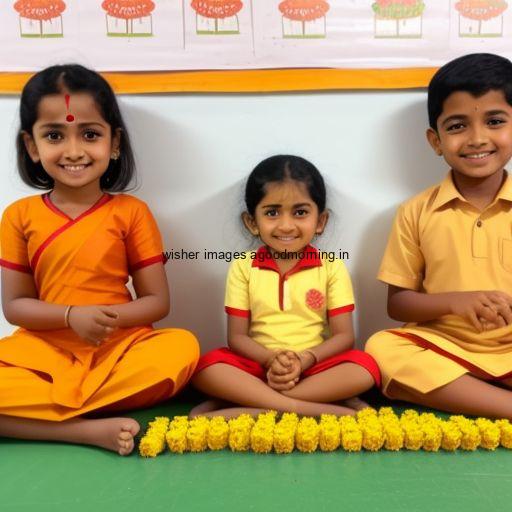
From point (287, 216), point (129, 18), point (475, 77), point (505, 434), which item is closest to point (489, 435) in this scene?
point (505, 434)

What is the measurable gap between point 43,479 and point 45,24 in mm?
1038

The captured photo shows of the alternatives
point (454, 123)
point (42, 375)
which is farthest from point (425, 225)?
point (42, 375)

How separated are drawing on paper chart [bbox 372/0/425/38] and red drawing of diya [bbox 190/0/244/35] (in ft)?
1.11

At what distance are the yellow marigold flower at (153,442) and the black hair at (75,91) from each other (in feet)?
2.00

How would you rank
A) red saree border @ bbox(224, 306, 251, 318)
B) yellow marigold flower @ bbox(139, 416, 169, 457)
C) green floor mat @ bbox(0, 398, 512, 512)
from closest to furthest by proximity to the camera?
green floor mat @ bbox(0, 398, 512, 512)
yellow marigold flower @ bbox(139, 416, 169, 457)
red saree border @ bbox(224, 306, 251, 318)

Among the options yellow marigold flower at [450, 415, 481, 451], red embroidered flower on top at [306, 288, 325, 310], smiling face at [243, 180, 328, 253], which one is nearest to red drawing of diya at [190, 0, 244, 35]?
smiling face at [243, 180, 328, 253]

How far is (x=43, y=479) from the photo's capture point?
88 centimetres

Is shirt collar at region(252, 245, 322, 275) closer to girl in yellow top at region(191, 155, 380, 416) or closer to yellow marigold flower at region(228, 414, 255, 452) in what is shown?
girl in yellow top at region(191, 155, 380, 416)

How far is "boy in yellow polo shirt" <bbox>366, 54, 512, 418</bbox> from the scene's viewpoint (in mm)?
1091

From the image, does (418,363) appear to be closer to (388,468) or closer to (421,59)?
(388,468)

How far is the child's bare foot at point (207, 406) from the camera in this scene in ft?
3.61

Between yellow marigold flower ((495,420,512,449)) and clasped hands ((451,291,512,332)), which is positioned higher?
clasped hands ((451,291,512,332))

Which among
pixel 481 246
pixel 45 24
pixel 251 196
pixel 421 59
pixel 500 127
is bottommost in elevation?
pixel 481 246

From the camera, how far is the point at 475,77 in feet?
3.74
